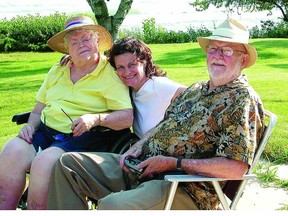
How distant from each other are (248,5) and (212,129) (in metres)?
23.6

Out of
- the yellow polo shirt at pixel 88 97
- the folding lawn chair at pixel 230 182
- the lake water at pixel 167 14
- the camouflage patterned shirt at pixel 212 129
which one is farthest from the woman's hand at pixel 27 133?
the lake water at pixel 167 14

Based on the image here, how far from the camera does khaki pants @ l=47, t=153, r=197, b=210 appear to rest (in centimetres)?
306

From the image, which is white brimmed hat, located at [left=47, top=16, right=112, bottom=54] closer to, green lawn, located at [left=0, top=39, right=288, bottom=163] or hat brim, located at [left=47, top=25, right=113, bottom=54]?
hat brim, located at [left=47, top=25, right=113, bottom=54]

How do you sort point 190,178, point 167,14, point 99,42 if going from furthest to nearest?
point 167,14 < point 99,42 < point 190,178

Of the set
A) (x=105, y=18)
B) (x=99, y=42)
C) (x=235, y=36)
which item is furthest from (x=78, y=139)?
(x=105, y=18)

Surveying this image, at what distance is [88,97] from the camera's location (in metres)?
3.92

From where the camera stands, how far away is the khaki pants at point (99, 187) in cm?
306

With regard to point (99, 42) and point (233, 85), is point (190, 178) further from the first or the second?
point (99, 42)

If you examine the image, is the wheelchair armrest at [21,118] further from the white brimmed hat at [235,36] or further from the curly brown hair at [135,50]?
the white brimmed hat at [235,36]

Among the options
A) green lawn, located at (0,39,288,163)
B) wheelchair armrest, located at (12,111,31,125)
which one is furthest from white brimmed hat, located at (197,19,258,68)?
green lawn, located at (0,39,288,163)

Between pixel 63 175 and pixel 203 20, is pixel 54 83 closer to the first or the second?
pixel 63 175

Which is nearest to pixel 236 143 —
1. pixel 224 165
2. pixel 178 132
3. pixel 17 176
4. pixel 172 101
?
pixel 224 165

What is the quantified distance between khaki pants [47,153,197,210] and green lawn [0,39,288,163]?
226 centimetres

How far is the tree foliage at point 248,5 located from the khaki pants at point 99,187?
70.0 feet
